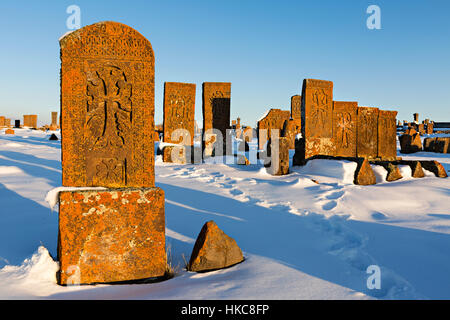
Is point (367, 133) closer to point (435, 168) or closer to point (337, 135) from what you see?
point (337, 135)

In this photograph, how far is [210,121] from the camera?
41.3 feet

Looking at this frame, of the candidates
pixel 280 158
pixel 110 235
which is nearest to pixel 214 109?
pixel 280 158

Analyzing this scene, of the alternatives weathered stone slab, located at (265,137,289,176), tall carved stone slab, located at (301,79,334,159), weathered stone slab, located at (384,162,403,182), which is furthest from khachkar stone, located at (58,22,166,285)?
tall carved stone slab, located at (301,79,334,159)

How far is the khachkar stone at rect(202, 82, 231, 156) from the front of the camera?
41.0 feet

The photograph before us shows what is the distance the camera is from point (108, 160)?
2971 millimetres

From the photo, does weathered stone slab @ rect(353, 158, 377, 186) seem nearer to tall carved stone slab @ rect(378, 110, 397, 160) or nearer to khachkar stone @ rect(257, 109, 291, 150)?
tall carved stone slab @ rect(378, 110, 397, 160)

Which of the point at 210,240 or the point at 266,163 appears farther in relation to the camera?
the point at 266,163

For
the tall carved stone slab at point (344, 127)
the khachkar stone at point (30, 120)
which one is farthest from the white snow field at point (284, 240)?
the khachkar stone at point (30, 120)

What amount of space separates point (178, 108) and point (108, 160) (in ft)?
29.4
